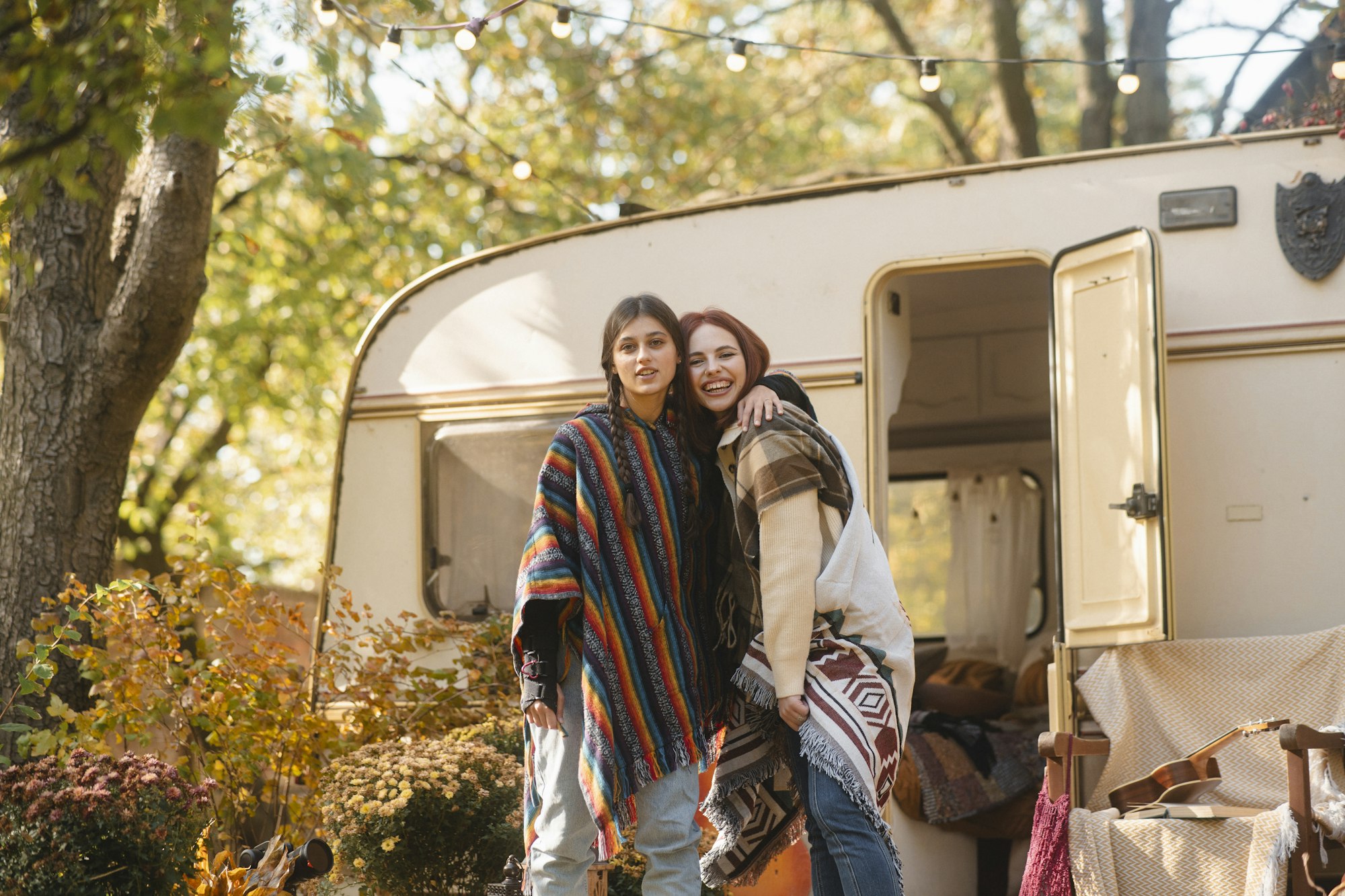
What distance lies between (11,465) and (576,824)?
3.47 m

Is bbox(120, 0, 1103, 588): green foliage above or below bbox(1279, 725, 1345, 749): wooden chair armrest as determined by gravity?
above

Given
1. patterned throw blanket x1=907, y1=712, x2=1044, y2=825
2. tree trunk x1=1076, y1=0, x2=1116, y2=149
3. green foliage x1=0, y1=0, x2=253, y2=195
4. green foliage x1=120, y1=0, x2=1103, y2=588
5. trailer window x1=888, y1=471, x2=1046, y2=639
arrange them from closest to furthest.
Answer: green foliage x1=0, y1=0, x2=253, y2=195 < patterned throw blanket x1=907, y1=712, x2=1044, y2=825 < trailer window x1=888, y1=471, x2=1046, y2=639 < tree trunk x1=1076, y1=0, x2=1116, y2=149 < green foliage x1=120, y1=0, x2=1103, y2=588

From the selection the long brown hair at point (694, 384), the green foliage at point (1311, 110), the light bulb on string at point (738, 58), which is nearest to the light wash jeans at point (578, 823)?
the long brown hair at point (694, 384)

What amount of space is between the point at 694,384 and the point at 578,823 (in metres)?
1.10

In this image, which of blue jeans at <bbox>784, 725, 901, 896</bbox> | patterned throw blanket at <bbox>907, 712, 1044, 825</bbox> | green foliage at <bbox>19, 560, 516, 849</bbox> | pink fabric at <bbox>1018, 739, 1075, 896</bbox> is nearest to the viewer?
blue jeans at <bbox>784, 725, 901, 896</bbox>

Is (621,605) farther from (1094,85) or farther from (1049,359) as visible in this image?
(1094,85)

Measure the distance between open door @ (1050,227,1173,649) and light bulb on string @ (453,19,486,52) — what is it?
2293 mm

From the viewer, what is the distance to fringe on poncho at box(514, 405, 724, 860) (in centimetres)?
319

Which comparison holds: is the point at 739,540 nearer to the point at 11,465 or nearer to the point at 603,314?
the point at 603,314

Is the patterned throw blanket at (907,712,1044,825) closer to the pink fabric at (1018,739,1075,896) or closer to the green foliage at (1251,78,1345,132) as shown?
the pink fabric at (1018,739,1075,896)

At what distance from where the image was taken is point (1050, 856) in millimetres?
4152

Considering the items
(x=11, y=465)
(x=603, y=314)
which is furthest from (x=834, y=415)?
(x=11, y=465)

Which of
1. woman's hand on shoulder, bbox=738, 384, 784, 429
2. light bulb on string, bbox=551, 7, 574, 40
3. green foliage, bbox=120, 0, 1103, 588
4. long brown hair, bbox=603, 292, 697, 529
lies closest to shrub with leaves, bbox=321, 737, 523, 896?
long brown hair, bbox=603, 292, 697, 529

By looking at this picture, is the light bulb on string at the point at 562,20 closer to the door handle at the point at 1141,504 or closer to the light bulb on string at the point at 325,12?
the light bulb on string at the point at 325,12
